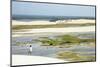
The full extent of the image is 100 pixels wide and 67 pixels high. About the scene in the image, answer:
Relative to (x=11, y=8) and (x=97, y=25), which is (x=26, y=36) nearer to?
(x=11, y=8)

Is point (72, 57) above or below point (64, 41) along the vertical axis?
below

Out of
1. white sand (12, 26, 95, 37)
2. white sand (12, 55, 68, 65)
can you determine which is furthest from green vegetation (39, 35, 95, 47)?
white sand (12, 55, 68, 65)

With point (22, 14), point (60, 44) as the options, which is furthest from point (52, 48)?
point (22, 14)

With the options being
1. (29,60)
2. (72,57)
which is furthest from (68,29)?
(29,60)

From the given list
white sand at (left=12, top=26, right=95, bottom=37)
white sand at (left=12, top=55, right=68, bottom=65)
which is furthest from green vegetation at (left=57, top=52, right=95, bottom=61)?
white sand at (left=12, top=26, right=95, bottom=37)

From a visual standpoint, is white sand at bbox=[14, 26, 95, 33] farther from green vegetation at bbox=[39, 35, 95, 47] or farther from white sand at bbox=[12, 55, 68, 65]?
white sand at bbox=[12, 55, 68, 65]

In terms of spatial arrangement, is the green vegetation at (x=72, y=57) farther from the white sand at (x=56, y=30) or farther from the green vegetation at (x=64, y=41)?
the white sand at (x=56, y=30)

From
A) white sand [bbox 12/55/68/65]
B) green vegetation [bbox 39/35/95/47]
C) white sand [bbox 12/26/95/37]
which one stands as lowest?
white sand [bbox 12/55/68/65]

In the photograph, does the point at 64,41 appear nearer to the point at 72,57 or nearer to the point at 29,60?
the point at 72,57

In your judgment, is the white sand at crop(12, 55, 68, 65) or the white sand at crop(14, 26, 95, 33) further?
the white sand at crop(14, 26, 95, 33)

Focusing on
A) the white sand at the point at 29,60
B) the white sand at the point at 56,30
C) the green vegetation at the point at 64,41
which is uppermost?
the white sand at the point at 56,30

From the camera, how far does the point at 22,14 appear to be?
254 cm

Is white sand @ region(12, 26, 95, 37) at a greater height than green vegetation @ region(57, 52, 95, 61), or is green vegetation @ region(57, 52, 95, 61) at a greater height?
white sand @ region(12, 26, 95, 37)

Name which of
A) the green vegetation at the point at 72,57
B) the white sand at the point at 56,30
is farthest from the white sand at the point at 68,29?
the green vegetation at the point at 72,57
